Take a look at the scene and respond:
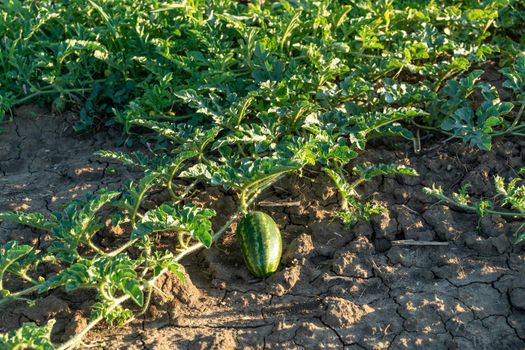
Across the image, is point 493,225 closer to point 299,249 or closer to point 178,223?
point 299,249

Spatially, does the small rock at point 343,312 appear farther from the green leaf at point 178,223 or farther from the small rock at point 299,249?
the green leaf at point 178,223

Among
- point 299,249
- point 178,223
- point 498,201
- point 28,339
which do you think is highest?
point 178,223

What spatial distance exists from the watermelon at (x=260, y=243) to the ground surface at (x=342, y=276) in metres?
0.09

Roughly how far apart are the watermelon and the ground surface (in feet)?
0.30

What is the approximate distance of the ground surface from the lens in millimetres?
3650

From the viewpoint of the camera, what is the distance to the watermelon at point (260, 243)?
396 cm

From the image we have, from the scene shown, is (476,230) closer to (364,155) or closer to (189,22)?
(364,155)

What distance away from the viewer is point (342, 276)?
401 centimetres

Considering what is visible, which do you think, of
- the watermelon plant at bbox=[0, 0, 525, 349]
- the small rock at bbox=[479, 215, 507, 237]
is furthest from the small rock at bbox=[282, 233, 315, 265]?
the small rock at bbox=[479, 215, 507, 237]

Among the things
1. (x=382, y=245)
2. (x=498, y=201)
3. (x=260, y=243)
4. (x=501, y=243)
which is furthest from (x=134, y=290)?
(x=498, y=201)

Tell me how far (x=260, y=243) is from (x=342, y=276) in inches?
19.2

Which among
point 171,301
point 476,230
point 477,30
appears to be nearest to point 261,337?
point 171,301

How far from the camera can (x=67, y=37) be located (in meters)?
5.54

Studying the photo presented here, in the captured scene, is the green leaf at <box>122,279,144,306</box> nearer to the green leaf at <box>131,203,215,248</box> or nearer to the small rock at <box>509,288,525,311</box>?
the green leaf at <box>131,203,215,248</box>
